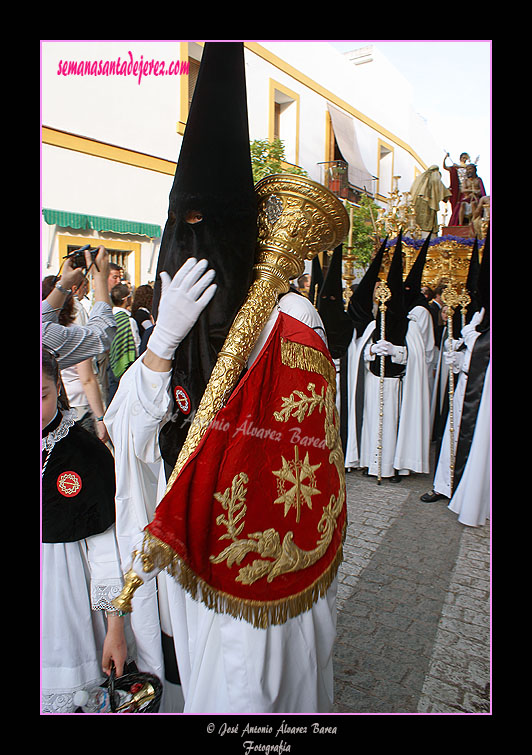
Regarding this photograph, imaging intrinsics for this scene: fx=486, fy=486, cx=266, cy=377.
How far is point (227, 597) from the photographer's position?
1466 mm

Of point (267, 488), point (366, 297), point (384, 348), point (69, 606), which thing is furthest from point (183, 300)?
point (366, 297)

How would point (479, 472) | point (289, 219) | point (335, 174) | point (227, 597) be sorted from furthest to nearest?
point (335, 174)
point (479, 472)
point (289, 219)
point (227, 597)

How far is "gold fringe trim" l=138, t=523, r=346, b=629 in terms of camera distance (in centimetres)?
133

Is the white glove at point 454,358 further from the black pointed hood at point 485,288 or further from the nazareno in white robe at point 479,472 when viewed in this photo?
the nazareno in white robe at point 479,472

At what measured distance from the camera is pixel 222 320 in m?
1.62

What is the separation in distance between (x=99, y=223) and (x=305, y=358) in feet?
23.1

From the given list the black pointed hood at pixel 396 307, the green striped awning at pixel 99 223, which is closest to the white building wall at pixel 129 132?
the green striped awning at pixel 99 223

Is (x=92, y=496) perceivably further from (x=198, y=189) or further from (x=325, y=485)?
(x=198, y=189)

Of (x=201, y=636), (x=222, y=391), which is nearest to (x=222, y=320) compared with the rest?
(x=222, y=391)

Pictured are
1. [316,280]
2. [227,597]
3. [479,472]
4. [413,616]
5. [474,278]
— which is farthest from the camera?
[316,280]

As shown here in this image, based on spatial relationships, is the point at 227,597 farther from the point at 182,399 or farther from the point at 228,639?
the point at 182,399

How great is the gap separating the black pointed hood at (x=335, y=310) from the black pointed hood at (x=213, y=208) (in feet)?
13.0

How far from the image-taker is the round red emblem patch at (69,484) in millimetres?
1812
